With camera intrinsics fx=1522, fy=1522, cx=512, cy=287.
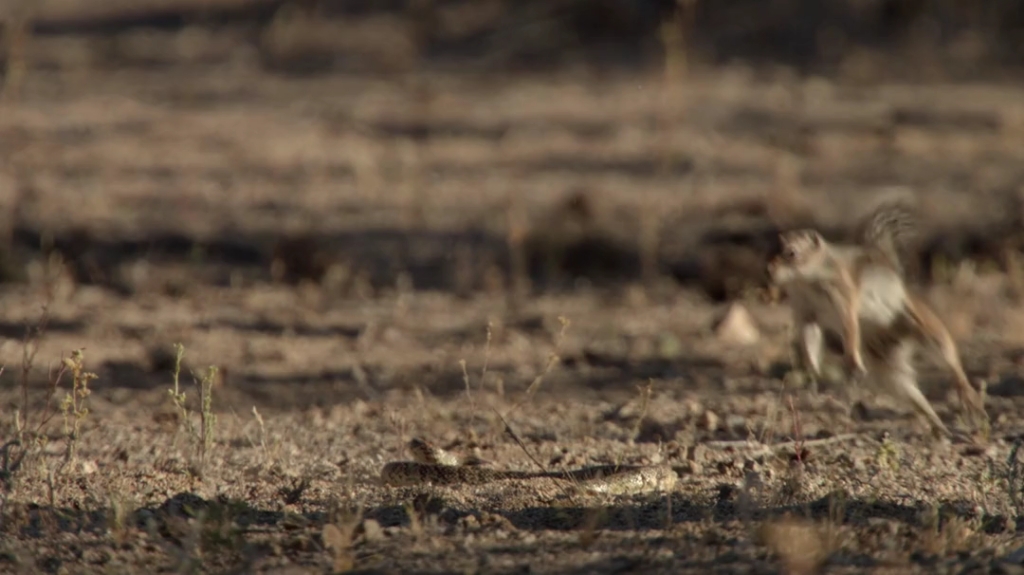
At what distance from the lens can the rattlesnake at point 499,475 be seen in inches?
169

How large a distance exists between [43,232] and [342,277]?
77.4 inches

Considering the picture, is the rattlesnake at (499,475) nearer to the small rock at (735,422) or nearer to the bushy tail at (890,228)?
the small rock at (735,422)

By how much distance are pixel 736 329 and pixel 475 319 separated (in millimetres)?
1239

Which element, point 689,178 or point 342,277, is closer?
point 342,277

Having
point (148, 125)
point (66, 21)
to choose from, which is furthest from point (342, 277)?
point (66, 21)

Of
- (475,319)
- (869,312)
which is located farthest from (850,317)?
(475,319)

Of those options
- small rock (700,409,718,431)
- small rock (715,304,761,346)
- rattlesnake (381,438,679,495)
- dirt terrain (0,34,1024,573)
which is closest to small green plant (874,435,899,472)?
dirt terrain (0,34,1024,573)

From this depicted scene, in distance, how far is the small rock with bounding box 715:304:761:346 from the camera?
6.41m

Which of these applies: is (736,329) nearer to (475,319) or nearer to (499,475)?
(475,319)

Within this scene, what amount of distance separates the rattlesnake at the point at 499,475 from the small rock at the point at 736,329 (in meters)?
1.97

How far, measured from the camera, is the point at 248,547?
387 cm

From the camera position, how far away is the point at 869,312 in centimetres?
495

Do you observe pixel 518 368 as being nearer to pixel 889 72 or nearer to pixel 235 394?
pixel 235 394

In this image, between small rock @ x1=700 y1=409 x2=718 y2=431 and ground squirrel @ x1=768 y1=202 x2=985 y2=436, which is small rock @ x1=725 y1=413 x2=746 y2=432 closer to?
small rock @ x1=700 y1=409 x2=718 y2=431
